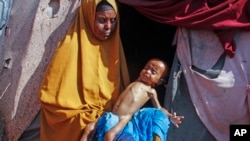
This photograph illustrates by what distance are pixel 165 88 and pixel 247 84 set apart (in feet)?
1.76

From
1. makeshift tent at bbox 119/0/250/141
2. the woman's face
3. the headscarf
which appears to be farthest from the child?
the woman's face

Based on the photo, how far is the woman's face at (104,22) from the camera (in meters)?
3.44

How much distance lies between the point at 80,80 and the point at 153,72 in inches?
19.0

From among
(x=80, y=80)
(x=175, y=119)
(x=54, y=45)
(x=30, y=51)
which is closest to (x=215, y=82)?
(x=175, y=119)

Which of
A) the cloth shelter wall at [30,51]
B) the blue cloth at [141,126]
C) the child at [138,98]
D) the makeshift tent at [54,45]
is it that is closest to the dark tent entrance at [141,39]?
the makeshift tent at [54,45]

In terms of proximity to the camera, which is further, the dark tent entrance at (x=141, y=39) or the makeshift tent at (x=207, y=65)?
the dark tent entrance at (x=141, y=39)

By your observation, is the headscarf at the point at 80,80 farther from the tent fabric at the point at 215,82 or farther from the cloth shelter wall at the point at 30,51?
the tent fabric at the point at 215,82

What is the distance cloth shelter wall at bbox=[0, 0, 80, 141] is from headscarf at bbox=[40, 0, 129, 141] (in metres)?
0.27

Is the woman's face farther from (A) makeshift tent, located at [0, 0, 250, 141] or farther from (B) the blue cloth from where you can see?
(B) the blue cloth

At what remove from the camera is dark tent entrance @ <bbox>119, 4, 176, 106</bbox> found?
3803 mm

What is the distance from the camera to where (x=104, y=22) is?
3463 millimetres

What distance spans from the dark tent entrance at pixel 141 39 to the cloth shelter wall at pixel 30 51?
0.36 meters

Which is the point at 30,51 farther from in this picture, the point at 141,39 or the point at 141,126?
the point at 141,126

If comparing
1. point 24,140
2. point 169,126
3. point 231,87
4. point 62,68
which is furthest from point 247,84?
point 24,140
